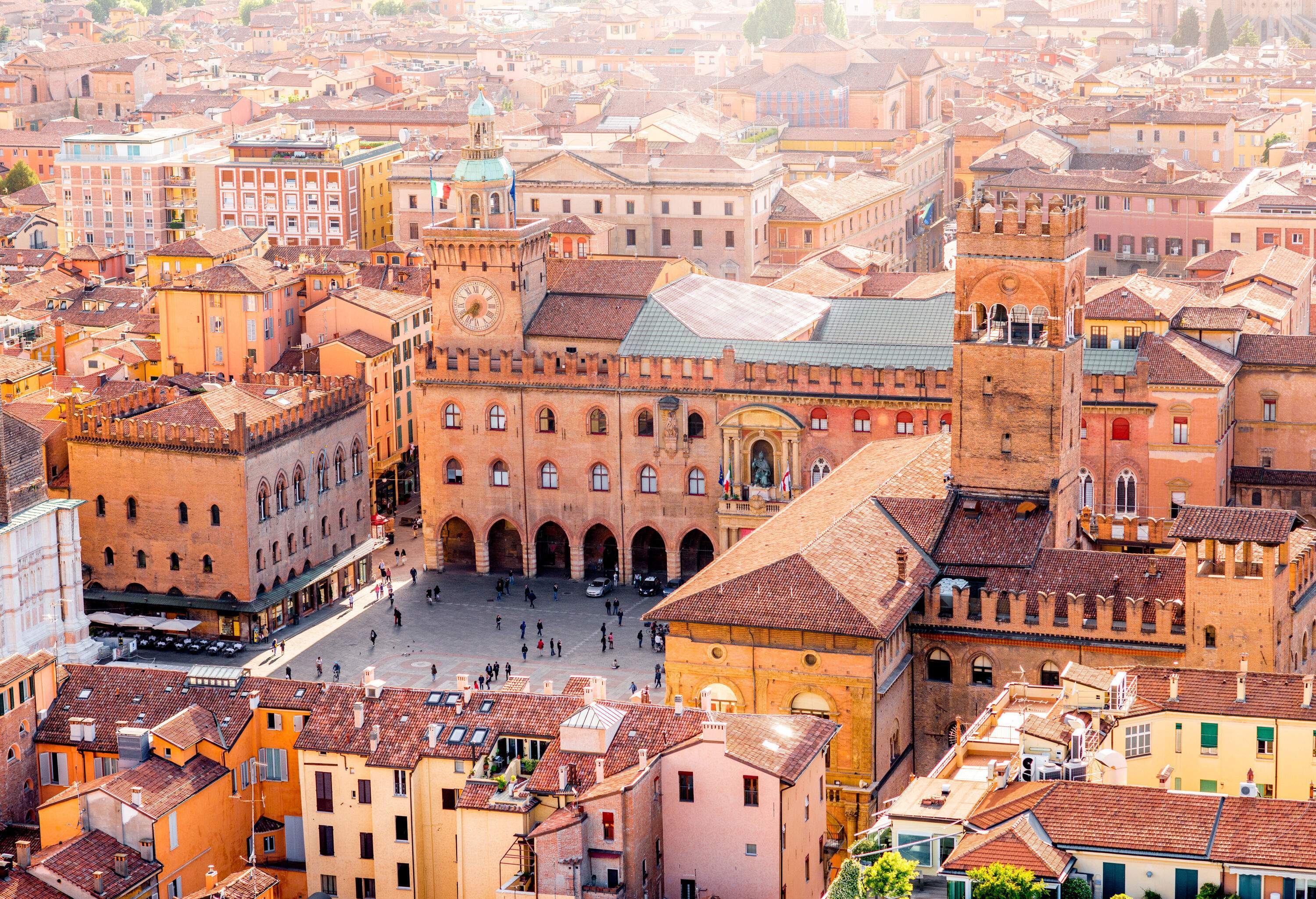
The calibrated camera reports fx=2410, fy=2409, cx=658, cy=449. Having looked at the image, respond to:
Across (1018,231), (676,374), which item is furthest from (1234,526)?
(676,374)

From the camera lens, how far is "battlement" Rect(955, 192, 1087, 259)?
271ft

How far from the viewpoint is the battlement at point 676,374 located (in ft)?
334

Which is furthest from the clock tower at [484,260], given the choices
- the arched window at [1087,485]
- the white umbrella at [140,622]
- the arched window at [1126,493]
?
the arched window at [1126,493]

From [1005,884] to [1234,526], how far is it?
21954 mm

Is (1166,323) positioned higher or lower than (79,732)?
higher

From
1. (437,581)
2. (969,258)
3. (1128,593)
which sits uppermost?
(969,258)

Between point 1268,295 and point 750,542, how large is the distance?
157ft

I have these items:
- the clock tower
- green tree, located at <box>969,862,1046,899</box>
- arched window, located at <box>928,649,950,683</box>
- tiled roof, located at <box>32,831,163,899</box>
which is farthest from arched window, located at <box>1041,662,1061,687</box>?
the clock tower

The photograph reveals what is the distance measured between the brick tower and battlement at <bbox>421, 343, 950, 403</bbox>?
57.0 feet

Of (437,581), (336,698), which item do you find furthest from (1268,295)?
(336,698)

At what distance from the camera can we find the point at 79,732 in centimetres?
7506

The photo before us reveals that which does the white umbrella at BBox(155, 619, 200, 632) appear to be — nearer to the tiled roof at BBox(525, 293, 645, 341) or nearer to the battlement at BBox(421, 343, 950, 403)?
the battlement at BBox(421, 343, 950, 403)

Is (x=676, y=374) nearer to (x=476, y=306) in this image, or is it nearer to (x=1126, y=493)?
(x=476, y=306)

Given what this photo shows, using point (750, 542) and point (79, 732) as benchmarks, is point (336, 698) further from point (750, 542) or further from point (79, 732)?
point (750, 542)
